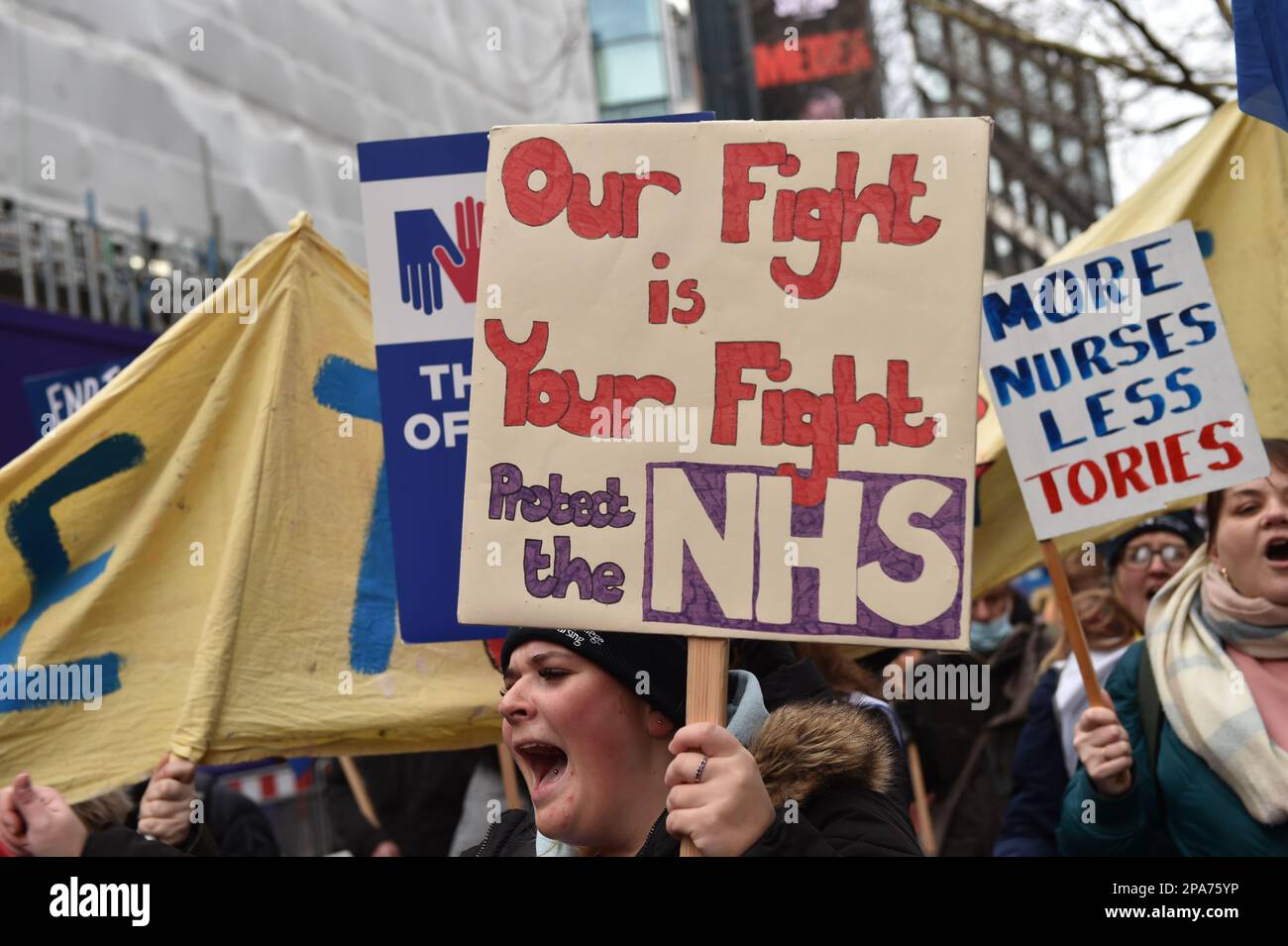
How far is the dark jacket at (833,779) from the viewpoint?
254 centimetres

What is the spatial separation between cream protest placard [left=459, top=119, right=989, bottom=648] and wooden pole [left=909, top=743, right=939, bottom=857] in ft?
12.4

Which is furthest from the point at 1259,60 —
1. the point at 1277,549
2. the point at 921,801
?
the point at 921,801

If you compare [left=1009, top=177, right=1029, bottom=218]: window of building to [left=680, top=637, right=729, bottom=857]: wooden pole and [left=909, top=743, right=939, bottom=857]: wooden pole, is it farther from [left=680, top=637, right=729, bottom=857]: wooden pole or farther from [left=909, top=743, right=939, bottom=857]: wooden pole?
[left=680, top=637, right=729, bottom=857]: wooden pole

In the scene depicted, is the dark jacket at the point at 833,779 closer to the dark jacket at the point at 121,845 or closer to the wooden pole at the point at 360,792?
the dark jacket at the point at 121,845

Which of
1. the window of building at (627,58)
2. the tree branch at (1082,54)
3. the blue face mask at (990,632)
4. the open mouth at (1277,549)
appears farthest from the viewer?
the window of building at (627,58)

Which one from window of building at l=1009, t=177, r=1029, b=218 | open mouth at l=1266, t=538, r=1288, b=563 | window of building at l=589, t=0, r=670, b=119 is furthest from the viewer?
window of building at l=589, t=0, r=670, b=119

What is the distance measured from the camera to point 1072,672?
4.80 meters

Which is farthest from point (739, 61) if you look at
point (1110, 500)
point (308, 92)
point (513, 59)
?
point (1110, 500)

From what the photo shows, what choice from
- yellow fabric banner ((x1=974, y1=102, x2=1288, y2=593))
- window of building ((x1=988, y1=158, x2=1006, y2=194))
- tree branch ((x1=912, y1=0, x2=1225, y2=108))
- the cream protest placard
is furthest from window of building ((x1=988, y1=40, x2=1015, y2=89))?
the cream protest placard

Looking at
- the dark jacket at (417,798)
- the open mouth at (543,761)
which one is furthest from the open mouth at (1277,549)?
the dark jacket at (417,798)

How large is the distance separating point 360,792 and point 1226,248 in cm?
361

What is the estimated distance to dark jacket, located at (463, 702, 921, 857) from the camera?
2.54 metres

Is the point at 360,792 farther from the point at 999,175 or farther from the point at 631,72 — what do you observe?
the point at 999,175

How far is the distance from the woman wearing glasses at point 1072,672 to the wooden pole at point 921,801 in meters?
1.09
